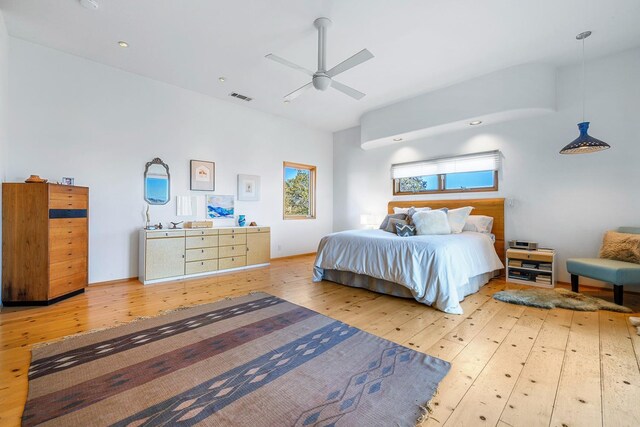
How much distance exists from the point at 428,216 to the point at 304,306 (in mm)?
2205

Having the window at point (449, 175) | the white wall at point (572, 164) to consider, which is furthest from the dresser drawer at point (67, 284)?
the white wall at point (572, 164)

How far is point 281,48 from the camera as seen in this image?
3299 millimetres

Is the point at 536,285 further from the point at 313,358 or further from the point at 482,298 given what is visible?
the point at 313,358

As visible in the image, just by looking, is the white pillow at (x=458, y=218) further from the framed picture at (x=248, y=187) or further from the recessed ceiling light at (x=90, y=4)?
the recessed ceiling light at (x=90, y=4)

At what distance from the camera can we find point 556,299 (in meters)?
3.09

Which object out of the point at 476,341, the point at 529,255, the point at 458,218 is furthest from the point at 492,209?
the point at 476,341

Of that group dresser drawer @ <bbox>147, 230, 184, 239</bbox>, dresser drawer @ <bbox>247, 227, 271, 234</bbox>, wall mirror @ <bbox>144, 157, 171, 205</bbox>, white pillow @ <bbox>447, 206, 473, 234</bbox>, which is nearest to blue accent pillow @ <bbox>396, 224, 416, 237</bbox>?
white pillow @ <bbox>447, 206, 473, 234</bbox>

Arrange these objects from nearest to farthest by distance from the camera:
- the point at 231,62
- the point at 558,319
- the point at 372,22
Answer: the point at 558,319 → the point at 372,22 → the point at 231,62

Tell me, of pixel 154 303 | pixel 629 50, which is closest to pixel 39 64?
pixel 154 303

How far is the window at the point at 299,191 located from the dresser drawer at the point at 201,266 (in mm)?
2037

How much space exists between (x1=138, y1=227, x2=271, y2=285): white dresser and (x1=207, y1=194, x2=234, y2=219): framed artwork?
461 millimetres

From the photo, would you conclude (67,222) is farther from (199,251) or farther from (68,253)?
(199,251)

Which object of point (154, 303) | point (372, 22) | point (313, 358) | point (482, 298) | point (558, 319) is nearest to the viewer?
point (313, 358)

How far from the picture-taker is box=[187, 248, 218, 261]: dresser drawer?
4.21 metres
